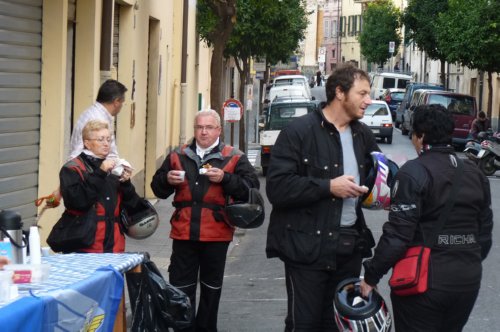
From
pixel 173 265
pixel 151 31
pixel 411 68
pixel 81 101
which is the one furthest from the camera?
pixel 411 68

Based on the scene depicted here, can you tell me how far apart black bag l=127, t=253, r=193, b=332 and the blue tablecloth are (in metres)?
0.15

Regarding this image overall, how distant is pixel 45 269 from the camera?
17.8ft

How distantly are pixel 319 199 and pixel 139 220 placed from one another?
6.43ft

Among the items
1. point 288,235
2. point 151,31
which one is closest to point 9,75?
point 288,235

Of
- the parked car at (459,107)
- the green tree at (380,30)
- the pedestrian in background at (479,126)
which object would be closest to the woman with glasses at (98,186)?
the pedestrian in background at (479,126)

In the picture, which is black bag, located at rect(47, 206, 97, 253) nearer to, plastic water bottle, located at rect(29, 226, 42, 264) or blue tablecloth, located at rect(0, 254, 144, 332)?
blue tablecloth, located at rect(0, 254, 144, 332)

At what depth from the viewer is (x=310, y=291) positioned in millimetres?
6090

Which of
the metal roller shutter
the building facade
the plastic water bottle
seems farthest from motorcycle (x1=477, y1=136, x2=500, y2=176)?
the plastic water bottle

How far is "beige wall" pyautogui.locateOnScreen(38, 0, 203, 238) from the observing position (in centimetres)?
1141

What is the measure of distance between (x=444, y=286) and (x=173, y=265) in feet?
9.26

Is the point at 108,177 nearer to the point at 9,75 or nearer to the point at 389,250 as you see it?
the point at 389,250

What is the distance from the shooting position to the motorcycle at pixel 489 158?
27.4 meters

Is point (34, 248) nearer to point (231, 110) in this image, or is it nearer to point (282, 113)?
point (231, 110)

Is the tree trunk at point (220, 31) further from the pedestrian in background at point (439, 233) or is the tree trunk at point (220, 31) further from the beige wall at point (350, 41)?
the beige wall at point (350, 41)
